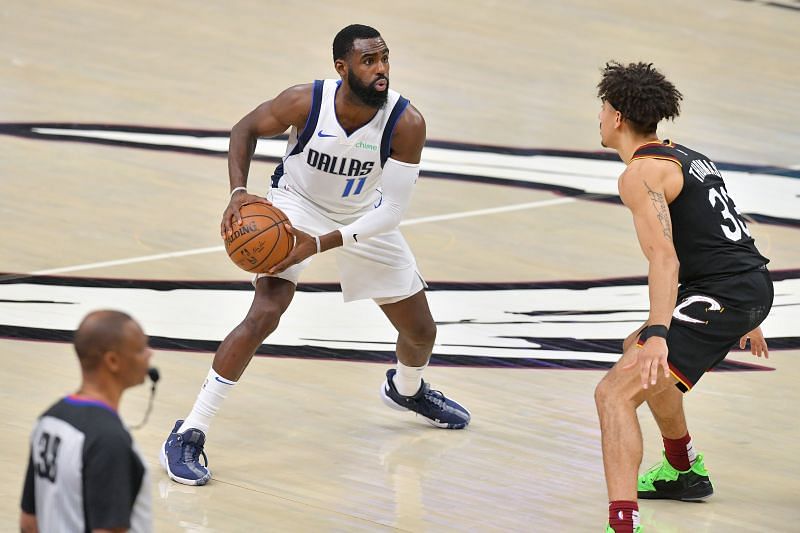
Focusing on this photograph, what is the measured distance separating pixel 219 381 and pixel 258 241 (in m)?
0.63

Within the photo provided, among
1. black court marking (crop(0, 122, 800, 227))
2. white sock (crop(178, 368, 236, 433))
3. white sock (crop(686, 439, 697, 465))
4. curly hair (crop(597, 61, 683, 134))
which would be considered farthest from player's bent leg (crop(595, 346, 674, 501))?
black court marking (crop(0, 122, 800, 227))

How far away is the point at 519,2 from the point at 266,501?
46.8 ft

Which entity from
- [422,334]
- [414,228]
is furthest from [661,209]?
[414,228]

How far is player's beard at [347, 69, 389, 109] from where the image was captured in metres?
6.47

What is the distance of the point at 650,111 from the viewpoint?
5.59m

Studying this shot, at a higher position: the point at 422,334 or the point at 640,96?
the point at 640,96

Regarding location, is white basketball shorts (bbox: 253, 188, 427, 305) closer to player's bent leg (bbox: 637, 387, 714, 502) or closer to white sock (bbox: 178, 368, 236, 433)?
white sock (bbox: 178, 368, 236, 433)

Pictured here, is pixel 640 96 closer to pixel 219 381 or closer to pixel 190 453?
pixel 219 381

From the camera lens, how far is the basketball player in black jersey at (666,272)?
5344mm

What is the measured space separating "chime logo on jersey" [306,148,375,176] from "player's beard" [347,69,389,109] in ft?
0.87

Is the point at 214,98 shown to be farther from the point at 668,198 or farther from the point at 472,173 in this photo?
the point at 668,198

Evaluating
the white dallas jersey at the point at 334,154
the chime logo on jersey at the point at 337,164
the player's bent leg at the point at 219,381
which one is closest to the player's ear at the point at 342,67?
the white dallas jersey at the point at 334,154

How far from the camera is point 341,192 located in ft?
21.8

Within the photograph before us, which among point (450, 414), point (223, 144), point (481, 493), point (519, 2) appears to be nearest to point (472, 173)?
point (223, 144)
